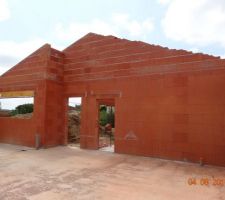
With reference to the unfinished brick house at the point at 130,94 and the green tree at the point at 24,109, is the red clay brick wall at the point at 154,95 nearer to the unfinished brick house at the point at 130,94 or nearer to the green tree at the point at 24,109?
the unfinished brick house at the point at 130,94

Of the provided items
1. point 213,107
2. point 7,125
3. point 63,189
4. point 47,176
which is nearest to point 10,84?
point 7,125

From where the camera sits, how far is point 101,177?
721cm

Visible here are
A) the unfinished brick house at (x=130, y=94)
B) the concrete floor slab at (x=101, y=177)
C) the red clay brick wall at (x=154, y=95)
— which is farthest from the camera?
the unfinished brick house at (x=130, y=94)

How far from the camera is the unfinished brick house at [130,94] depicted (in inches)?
363

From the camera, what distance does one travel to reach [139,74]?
35.6 ft

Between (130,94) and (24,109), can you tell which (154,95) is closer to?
(130,94)

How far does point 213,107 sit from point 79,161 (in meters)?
5.25
